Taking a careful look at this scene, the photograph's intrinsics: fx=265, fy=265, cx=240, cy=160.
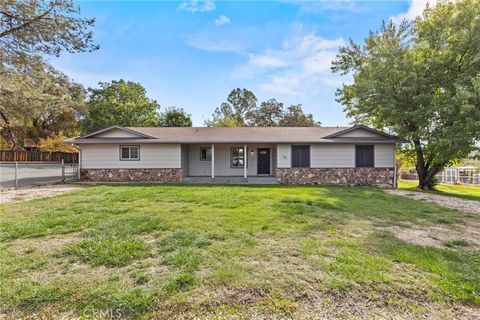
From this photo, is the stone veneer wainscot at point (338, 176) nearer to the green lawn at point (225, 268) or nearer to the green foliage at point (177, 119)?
the green lawn at point (225, 268)

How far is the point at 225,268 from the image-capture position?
11.1 ft

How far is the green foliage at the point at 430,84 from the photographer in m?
11.6

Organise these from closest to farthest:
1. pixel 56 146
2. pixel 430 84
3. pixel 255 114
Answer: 1. pixel 430 84
2. pixel 56 146
3. pixel 255 114

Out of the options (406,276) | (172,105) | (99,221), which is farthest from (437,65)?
(172,105)

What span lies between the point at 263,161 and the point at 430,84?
31.2 feet

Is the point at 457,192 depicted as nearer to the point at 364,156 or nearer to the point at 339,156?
the point at 364,156

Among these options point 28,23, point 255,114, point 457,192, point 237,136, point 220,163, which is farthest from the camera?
point 255,114

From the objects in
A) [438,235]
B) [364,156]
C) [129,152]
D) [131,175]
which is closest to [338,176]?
[364,156]

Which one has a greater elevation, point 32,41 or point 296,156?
point 32,41

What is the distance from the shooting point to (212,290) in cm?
289

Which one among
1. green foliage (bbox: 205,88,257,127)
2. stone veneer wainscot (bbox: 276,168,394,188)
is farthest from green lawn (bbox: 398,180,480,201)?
green foliage (bbox: 205,88,257,127)

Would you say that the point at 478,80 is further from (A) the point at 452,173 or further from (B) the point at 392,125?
(A) the point at 452,173

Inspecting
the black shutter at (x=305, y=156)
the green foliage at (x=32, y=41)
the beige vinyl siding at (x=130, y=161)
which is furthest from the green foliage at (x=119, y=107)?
the black shutter at (x=305, y=156)

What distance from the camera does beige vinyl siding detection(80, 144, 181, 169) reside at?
1464cm
